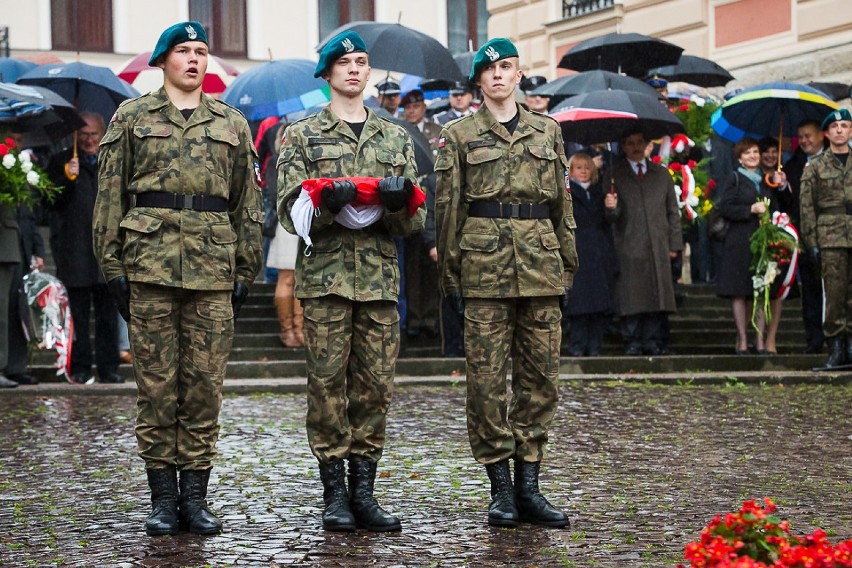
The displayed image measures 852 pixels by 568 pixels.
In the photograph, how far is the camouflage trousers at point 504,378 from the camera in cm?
735

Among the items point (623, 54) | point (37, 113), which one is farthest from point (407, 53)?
point (37, 113)

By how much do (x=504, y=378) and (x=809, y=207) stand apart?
24.5 feet

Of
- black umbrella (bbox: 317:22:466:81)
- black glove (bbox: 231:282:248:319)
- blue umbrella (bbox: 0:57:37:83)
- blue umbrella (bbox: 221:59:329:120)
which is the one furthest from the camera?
blue umbrella (bbox: 0:57:37:83)

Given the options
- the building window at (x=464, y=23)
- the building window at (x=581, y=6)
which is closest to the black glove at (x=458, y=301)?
the building window at (x=581, y=6)

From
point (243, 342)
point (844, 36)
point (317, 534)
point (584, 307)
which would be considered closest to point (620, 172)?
point (584, 307)

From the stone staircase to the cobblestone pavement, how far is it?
1.69 m

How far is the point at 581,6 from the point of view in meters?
24.7

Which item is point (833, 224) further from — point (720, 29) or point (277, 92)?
point (720, 29)

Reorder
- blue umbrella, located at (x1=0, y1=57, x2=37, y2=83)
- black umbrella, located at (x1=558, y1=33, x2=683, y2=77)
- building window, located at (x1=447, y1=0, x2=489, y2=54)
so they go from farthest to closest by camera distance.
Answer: building window, located at (x1=447, y1=0, x2=489, y2=54) → blue umbrella, located at (x1=0, y1=57, x2=37, y2=83) → black umbrella, located at (x1=558, y1=33, x2=683, y2=77)

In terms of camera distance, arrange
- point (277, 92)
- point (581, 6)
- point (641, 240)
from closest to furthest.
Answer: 1. point (641, 240)
2. point (277, 92)
3. point (581, 6)

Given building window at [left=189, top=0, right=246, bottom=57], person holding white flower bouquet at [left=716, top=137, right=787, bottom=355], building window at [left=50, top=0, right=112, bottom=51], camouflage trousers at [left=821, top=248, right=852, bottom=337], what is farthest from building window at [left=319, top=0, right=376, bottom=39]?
camouflage trousers at [left=821, top=248, right=852, bottom=337]

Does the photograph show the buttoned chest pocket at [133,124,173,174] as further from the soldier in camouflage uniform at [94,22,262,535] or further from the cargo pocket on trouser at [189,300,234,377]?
the cargo pocket on trouser at [189,300,234,377]

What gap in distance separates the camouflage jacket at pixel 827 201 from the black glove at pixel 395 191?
7.85 meters

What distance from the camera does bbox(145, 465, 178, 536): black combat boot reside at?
6.92m
